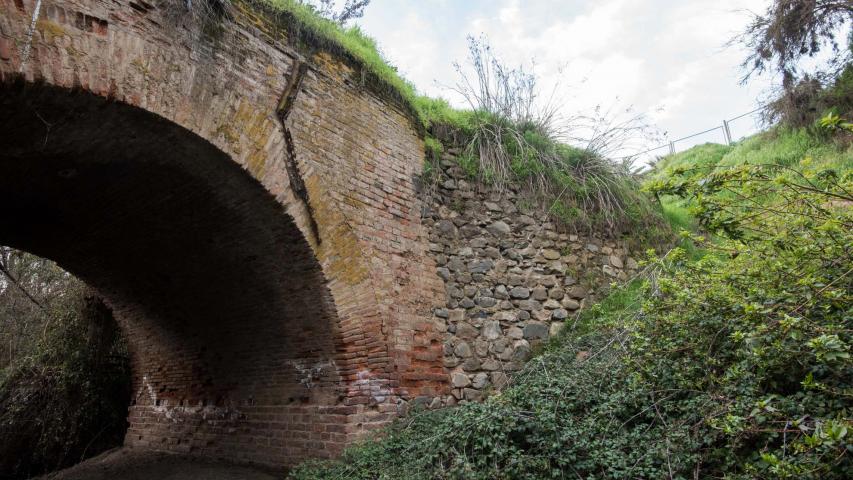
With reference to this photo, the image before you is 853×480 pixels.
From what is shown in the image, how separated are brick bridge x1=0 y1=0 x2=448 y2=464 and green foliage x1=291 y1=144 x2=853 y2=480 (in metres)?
1.12

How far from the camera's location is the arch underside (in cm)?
388

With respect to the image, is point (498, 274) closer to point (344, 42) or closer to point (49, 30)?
point (344, 42)

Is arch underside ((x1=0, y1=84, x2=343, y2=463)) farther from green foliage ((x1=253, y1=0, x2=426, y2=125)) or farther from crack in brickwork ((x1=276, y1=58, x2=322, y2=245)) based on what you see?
green foliage ((x1=253, y1=0, x2=426, y2=125))

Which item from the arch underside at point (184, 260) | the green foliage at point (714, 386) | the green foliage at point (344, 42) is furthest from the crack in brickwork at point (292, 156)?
the green foliage at point (714, 386)

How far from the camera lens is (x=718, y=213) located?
3.69 m

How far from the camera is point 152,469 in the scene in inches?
256

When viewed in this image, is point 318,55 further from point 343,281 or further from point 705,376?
point 705,376

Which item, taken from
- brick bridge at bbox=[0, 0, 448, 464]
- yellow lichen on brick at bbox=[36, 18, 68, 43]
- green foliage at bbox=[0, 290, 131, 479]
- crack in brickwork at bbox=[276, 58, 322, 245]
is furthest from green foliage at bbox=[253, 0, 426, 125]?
green foliage at bbox=[0, 290, 131, 479]

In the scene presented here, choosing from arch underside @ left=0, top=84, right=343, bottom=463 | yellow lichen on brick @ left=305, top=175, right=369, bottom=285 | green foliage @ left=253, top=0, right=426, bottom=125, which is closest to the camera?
arch underside @ left=0, top=84, right=343, bottom=463

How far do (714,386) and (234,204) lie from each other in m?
3.90

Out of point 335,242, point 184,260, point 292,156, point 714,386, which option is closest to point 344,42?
point 292,156

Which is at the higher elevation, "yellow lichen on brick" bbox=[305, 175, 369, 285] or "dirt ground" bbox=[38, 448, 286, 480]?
"yellow lichen on brick" bbox=[305, 175, 369, 285]

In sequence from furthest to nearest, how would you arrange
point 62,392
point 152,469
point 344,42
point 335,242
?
point 62,392, point 152,469, point 344,42, point 335,242

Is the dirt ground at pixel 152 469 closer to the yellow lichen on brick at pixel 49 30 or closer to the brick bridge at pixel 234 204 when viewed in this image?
the brick bridge at pixel 234 204
